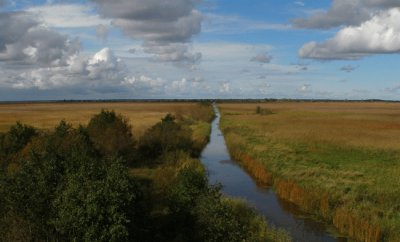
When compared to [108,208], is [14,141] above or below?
above

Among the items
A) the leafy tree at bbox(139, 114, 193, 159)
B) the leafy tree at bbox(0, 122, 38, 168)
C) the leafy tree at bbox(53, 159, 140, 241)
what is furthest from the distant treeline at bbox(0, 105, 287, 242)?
the leafy tree at bbox(139, 114, 193, 159)

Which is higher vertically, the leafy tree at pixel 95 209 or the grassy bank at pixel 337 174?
the leafy tree at pixel 95 209

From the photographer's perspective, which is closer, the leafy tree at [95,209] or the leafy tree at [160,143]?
the leafy tree at [95,209]

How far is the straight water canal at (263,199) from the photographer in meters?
22.0

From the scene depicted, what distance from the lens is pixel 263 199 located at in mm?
28844

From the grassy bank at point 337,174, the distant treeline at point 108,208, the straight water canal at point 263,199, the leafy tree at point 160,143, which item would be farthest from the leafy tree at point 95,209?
the leafy tree at point 160,143

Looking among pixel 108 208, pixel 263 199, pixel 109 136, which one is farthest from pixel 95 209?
pixel 109 136

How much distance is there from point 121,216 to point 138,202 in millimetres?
2920

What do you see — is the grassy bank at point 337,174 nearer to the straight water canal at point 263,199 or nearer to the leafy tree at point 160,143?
the straight water canal at point 263,199

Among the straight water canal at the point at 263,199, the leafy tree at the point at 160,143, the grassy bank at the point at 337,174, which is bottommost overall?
the straight water canal at the point at 263,199

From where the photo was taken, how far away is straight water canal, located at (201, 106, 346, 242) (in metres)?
22.0

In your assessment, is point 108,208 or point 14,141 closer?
point 108,208

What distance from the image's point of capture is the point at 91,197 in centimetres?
1561

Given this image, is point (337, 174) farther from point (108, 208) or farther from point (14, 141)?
point (14, 141)
